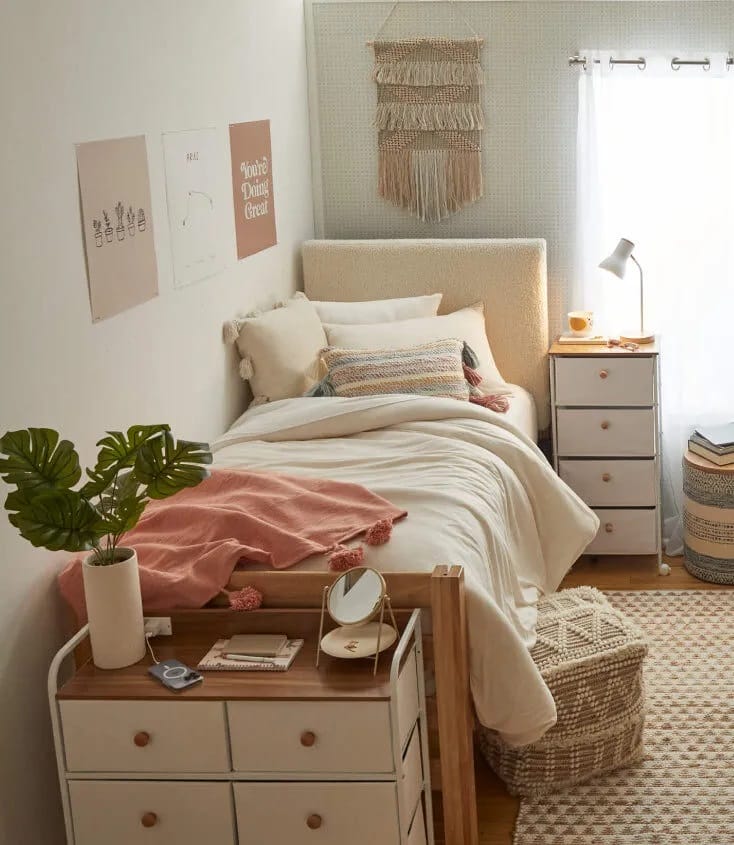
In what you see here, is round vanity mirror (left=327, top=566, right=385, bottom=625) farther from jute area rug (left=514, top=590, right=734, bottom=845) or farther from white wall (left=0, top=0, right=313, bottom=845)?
jute area rug (left=514, top=590, right=734, bottom=845)

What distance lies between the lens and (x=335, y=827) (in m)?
2.21

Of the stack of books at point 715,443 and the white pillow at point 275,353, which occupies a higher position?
the white pillow at point 275,353

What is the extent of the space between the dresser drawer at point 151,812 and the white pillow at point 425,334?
200 centimetres

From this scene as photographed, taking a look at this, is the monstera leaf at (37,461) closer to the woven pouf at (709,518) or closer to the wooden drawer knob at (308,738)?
the wooden drawer knob at (308,738)

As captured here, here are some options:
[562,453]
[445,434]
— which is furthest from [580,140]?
[445,434]

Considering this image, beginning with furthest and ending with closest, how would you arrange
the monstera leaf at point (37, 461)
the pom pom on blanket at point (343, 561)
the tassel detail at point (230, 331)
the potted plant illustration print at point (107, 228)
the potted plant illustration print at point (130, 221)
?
1. the tassel detail at point (230, 331)
2. the potted plant illustration print at point (130, 221)
3. the potted plant illustration print at point (107, 228)
4. the pom pom on blanket at point (343, 561)
5. the monstera leaf at point (37, 461)

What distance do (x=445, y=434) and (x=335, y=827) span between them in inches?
53.0

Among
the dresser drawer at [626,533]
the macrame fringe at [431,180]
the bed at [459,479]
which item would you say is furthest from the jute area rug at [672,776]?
the macrame fringe at [431,180]

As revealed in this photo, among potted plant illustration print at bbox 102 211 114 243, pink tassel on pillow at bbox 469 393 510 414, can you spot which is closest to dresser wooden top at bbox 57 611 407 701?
potted plant illustration print at bbox 102 211 114 243

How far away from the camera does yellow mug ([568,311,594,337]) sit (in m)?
4.29

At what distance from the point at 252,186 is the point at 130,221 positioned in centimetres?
103

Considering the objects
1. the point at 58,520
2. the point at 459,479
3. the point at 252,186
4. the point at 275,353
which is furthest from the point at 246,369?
the point at 58,520

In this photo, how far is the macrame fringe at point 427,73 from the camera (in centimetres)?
437

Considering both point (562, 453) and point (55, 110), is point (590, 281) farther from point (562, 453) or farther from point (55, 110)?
point (55, 110)
